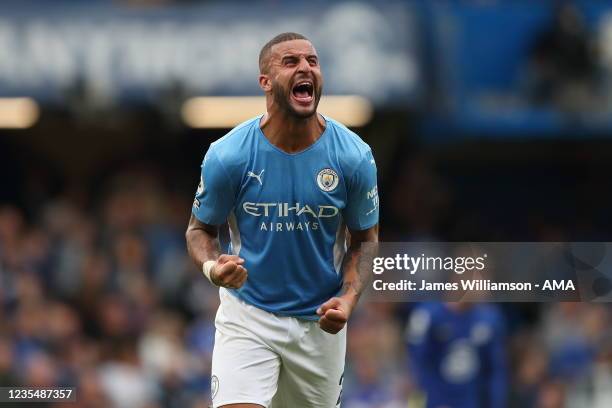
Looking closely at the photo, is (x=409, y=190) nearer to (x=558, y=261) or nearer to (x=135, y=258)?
(x=135, y=258)

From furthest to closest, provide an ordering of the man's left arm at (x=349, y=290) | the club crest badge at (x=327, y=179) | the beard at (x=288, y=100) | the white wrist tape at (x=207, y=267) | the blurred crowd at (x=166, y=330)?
the blurred crowd at (x=166, y=330)
the club crest badge at (x=327, y=179)
the beard at (x=288, y=100)
the white wrist tape at (x=207, y=267)
the man's left arm at (x=349, y=290)

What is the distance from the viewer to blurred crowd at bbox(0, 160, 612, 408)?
1090 centimetres

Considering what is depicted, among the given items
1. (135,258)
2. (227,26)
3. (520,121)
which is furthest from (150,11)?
(520,121)

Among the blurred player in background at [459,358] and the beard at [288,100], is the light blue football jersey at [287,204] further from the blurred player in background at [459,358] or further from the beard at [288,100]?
the blurred player in background at [459,358]

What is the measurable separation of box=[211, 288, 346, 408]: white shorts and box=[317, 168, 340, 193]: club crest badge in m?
0.64

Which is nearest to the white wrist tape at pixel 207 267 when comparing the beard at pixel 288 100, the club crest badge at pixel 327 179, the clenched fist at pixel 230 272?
the clenched fist at pixel 230 272

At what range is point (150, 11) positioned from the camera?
48.8 ft

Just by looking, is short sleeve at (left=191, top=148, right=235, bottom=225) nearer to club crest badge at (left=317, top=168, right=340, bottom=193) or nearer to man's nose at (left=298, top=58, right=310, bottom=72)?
club crest badge at (left=317, top=168, right=340, bottom=193)

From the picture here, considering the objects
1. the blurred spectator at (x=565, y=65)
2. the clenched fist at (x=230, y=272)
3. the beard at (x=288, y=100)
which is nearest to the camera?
the clenched fist at (x=230, y=272)

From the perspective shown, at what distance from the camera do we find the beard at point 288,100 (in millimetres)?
6941

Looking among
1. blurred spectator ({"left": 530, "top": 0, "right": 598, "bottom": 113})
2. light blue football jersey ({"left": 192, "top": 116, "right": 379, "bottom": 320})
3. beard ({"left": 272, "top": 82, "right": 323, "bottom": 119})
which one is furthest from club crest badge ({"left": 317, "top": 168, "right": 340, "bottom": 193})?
blurred spectator ({"left": 530, "top": 0, "right": 598, "bottom": 113})

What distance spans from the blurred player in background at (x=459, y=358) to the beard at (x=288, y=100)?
157 inches

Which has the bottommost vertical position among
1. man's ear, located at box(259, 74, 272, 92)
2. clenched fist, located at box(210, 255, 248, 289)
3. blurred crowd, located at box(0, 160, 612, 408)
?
clenched fist, located at box(210, 255, 248, 289)

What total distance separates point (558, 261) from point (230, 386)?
2.19 m
